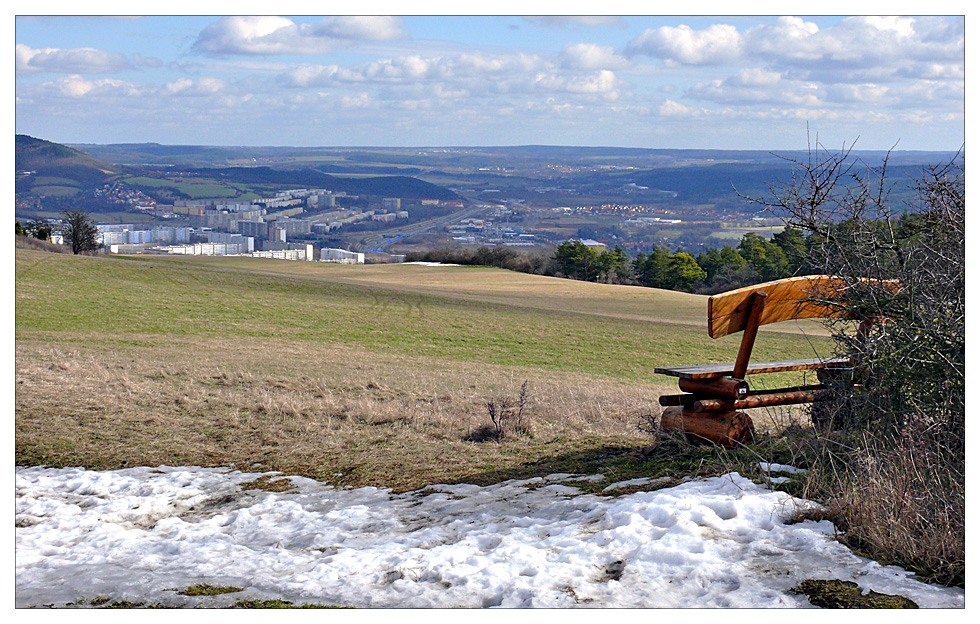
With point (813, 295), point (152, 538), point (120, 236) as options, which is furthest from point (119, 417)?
point (120, 236)

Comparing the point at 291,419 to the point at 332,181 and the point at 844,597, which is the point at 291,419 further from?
the point at 332,181

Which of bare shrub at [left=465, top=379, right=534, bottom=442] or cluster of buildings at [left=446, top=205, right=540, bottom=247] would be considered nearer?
bare shrub at [left=465, top=379, right=534, bottom=442]

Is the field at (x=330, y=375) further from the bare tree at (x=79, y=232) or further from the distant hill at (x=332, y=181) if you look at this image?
the distant hill at (x=332, y=181)

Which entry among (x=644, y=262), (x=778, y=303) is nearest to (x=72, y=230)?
(x=644, y=262)

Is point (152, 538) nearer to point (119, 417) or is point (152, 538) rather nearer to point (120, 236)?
point (119, 417)

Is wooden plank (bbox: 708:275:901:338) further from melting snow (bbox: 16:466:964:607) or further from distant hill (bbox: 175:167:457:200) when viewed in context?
distant hill (bbox: 175:167:457:200)

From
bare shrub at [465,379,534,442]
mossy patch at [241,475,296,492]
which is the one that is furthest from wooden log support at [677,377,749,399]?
mossy patch at [241,475,296,492]

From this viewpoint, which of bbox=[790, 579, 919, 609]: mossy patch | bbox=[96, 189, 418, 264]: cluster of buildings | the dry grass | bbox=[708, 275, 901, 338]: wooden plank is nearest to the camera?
bbox=[790, 579, 919, 609]: mossy patch

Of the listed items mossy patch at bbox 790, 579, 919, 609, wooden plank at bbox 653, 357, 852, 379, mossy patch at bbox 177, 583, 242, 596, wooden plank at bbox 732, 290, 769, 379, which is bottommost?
mossy patch at bbox 177, 583, 242, 596

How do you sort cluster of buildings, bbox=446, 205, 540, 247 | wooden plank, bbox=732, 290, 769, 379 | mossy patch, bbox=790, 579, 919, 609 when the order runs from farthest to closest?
cluster of buildings, bbox=446, 205, 540, 247, wooden plank, bbox=732, 290, 769, 379, mossy patch, bbox=790, 579, 919, 609
